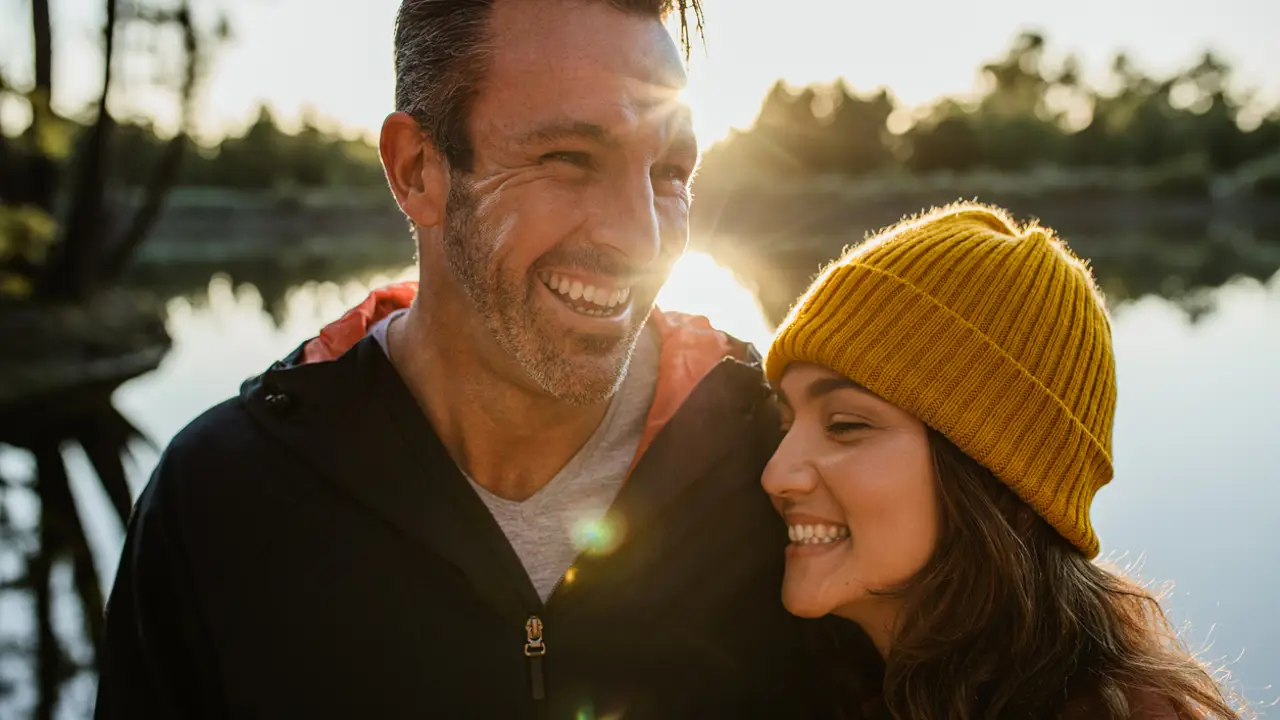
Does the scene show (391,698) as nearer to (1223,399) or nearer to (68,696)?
(68,696)

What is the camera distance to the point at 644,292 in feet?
7.44

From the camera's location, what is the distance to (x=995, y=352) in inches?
83.0

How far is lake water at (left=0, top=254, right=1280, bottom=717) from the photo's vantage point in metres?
6.34

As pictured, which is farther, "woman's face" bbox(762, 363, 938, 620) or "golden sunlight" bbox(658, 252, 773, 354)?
"golden sunlight" bbox(658, 252, 773, 354)

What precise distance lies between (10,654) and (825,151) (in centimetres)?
4952

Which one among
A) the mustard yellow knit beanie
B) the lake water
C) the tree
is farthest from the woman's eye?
the tree

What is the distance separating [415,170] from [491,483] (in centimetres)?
78

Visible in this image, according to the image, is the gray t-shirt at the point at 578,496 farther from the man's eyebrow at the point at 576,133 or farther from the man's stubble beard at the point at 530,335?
the man's eyebrow at the point at 576,133

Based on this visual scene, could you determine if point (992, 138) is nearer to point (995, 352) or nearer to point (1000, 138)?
point (1000, 138)

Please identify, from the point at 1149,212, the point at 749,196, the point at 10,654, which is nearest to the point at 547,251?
the point at 10,654

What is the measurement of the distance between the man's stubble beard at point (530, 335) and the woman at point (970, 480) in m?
0.44

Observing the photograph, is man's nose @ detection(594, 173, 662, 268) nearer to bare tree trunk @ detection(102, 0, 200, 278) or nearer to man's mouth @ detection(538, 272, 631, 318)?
man's mouth @ detection(538, 272, 631, 318)

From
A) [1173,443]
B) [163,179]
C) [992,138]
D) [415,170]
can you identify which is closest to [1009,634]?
[415,170]

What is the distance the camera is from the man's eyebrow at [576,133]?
210 cm
